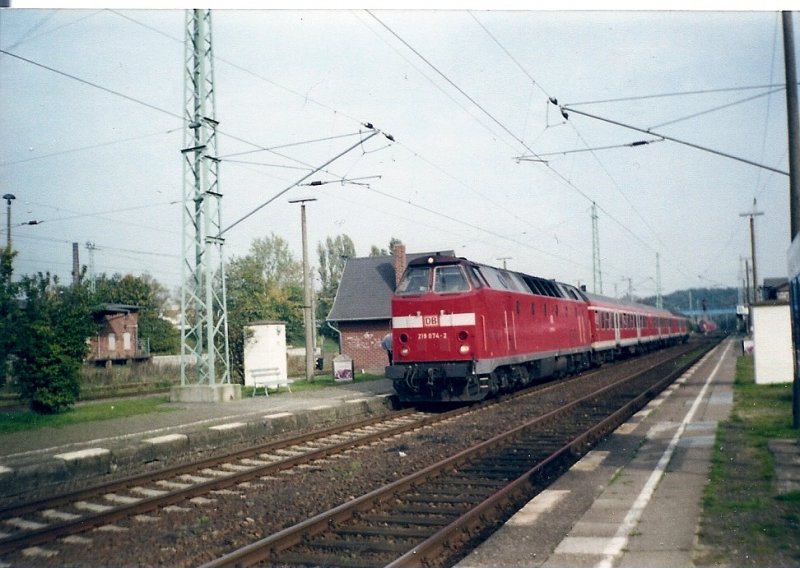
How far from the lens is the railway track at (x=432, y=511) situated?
615 cm

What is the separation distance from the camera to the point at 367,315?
39.8 meters

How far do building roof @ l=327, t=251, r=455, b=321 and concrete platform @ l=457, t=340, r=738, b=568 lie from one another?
28.1 metres

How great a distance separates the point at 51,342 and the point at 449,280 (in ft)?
29.5

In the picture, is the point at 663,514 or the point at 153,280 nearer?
the point at 663,514

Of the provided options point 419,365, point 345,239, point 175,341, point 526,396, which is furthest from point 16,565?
point 345,239

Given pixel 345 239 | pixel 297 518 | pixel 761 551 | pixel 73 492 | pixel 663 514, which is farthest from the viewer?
pixel 345 239

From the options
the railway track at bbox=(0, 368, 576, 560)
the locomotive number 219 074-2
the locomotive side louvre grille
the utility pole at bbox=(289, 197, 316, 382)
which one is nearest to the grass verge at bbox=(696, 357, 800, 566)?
the railway track at bbox=(0, 368, 576, 560)

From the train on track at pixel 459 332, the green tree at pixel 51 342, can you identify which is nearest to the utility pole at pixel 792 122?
the train on track at pixel 459 332

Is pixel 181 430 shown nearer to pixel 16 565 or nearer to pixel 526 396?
pixel 16 565

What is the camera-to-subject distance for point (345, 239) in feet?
254

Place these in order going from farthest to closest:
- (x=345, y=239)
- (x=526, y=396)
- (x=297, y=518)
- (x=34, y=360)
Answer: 1. (x=345, y=239)
2. (x=526, y=396)
3. (x=34, y=360)
4. (x=297, y=518)

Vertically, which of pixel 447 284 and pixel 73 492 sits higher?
pixel 447 284

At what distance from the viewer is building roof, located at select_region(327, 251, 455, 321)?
40.1 metres

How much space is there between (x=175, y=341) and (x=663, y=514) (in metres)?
47.6
